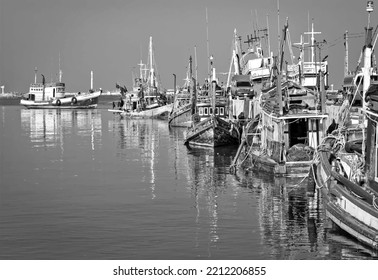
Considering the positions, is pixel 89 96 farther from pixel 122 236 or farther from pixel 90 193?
pixel 122 236

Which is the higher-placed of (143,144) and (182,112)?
(182,112)

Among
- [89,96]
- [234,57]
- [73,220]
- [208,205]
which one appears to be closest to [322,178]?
[208,205]

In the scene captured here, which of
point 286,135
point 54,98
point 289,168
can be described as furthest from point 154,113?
point 289,168

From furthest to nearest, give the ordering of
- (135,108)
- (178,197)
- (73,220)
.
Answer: (135,108), (178,197), (73,220)

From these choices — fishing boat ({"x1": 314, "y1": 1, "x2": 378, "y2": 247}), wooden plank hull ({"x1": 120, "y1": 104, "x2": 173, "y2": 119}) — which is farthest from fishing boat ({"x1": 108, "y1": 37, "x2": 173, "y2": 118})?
fishing boat ({"x1": 314, "y1": 1, "x2": 378, "y2": 247})

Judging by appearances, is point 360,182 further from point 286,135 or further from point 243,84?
point 243,84

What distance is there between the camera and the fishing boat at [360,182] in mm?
21859

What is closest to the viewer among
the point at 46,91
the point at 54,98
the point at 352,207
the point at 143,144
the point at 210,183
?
the point at 352,207

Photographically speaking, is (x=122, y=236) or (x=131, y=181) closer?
(x=122, y=236)

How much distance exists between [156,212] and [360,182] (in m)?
9.74

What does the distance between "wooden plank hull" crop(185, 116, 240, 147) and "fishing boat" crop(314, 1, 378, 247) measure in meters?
28.7

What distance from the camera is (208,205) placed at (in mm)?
31688

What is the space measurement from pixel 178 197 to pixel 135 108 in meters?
85.9

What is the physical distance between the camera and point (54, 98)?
171625mm
